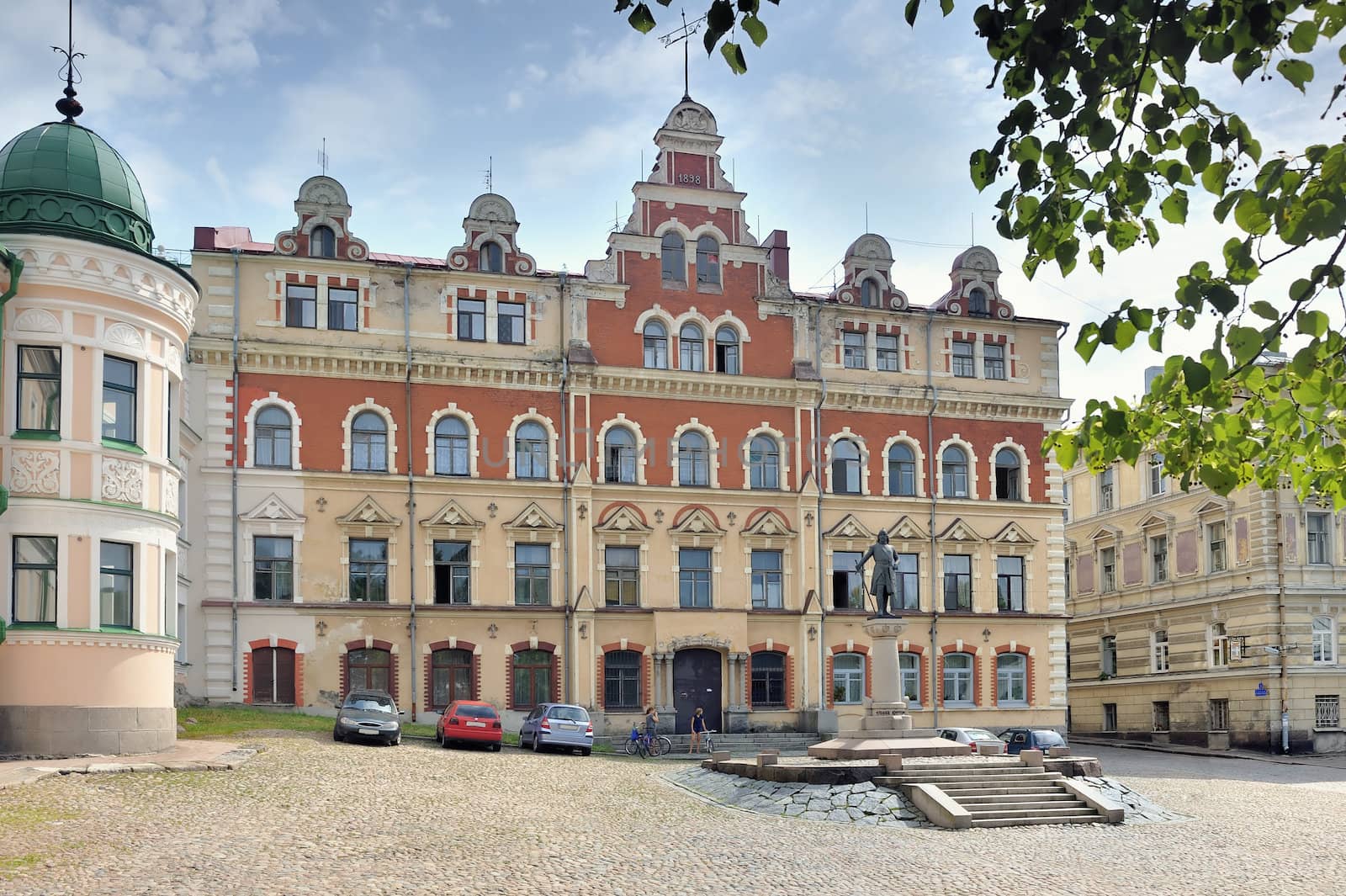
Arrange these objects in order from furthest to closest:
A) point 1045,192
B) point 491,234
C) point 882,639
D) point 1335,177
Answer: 1. point 491,234
2. point 882,639
3. point 1045,192
4. point 1335,177

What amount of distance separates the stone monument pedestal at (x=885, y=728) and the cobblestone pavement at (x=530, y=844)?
3.91 metres

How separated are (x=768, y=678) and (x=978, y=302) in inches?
642

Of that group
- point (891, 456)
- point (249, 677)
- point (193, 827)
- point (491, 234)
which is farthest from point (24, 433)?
point (891, 456)

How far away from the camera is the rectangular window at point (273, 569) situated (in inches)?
1756

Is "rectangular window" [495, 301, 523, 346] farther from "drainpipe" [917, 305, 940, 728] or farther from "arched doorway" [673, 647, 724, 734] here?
"drainpipe" [917, 305, 940, 728]

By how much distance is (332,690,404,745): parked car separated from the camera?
118 ft

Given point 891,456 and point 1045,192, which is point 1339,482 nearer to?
point 1045,192

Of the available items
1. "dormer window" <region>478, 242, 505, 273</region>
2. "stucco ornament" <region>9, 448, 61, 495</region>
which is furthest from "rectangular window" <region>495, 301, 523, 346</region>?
"stucco ornament" <region>9, 448, 61, 495</region>

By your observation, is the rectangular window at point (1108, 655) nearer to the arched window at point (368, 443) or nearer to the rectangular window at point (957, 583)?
the rectangular window at point (957, 583)

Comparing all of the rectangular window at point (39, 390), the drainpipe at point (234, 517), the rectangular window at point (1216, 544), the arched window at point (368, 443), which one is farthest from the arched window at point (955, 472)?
the rectangular window at point (39, 390)

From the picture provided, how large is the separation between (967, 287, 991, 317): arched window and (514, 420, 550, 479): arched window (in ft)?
56.1

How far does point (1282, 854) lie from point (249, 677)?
30473 millimetres

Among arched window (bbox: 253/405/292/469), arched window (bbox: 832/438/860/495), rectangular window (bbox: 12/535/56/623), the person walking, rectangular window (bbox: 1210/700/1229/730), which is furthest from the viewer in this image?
rectangular window (bbox: 1210/700/1229/730)

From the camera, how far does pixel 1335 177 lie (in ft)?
26.2
